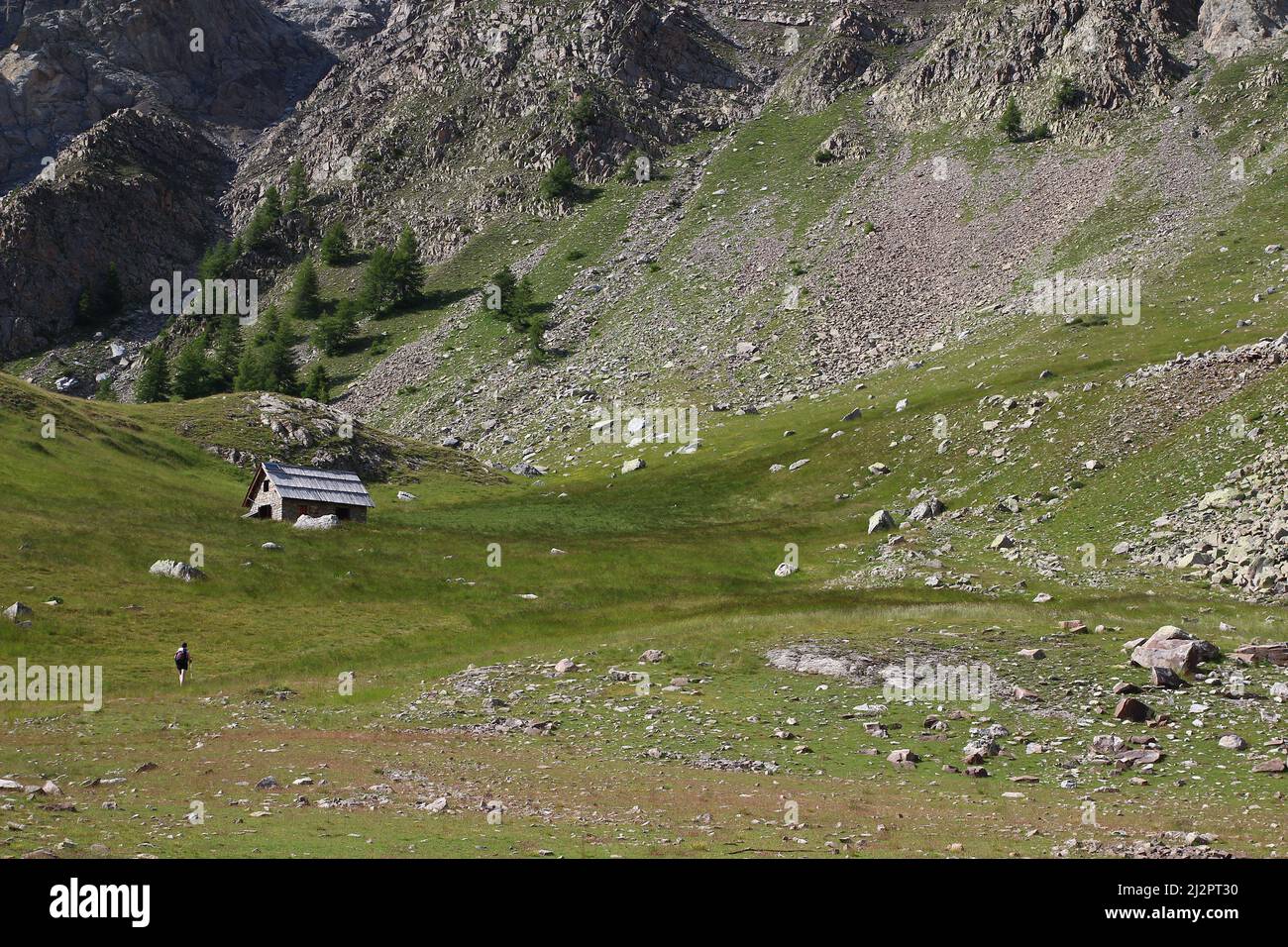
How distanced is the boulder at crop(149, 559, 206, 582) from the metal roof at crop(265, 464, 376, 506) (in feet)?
59.4

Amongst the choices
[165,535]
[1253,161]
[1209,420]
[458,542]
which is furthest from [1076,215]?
[165,535]

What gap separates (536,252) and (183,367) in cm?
5783

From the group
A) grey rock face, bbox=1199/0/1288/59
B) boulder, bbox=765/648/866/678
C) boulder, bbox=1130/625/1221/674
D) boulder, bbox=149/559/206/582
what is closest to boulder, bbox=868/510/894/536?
boulder, bbox=765/648/866/678

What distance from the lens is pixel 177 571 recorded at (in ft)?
193

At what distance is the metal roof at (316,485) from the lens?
257 ft

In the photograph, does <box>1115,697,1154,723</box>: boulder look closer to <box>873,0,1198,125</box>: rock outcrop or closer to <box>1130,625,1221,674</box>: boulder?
<box>1130,625,1221,674</box>: boulder

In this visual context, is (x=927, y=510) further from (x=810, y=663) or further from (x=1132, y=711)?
(x=1132, y=711)

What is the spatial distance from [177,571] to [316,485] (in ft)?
73.1

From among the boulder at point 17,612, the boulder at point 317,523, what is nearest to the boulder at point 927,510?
the boulder at point 317,523

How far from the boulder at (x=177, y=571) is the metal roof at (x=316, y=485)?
18118mm

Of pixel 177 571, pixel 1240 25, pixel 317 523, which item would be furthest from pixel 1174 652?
pixel 1240 25

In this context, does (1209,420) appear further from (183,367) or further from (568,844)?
(183,367)

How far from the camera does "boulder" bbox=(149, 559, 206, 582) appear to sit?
58656 millimetres

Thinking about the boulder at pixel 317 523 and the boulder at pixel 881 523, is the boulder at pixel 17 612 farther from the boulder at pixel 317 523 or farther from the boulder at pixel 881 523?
the boulder at pixel 881 523
